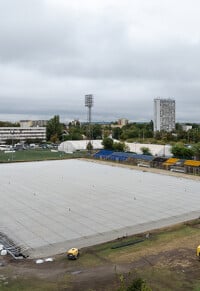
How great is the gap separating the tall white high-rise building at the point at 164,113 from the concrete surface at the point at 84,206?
119 metres

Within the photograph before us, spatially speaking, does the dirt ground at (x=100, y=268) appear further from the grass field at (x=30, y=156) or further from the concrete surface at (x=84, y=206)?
the grass field at (x=30, y=156)

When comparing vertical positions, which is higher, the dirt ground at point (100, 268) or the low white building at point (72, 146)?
the low white building at point (72, 146)

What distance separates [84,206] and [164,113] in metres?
140

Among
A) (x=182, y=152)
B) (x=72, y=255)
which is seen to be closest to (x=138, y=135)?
(x=182, y=152)

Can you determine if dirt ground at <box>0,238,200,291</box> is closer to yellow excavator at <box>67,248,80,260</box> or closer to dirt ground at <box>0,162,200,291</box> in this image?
dirt ground at <box>0,162,200,291</box>

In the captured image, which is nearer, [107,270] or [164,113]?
[107,270]

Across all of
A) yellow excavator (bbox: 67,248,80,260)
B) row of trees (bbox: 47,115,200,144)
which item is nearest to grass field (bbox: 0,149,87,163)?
row of trees (bbox: 47,115,200,144)

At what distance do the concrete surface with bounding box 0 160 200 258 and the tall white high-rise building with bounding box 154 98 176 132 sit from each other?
119 metres

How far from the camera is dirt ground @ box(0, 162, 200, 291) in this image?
41.8 feet

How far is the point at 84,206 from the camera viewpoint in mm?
25531

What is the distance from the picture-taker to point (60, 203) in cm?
2638

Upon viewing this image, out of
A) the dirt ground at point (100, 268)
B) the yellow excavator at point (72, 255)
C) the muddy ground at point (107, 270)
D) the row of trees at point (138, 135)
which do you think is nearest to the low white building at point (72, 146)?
the row of trees at point (138, 135)

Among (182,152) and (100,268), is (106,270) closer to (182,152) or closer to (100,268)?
(100,268)

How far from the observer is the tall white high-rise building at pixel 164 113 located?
15715 cm
